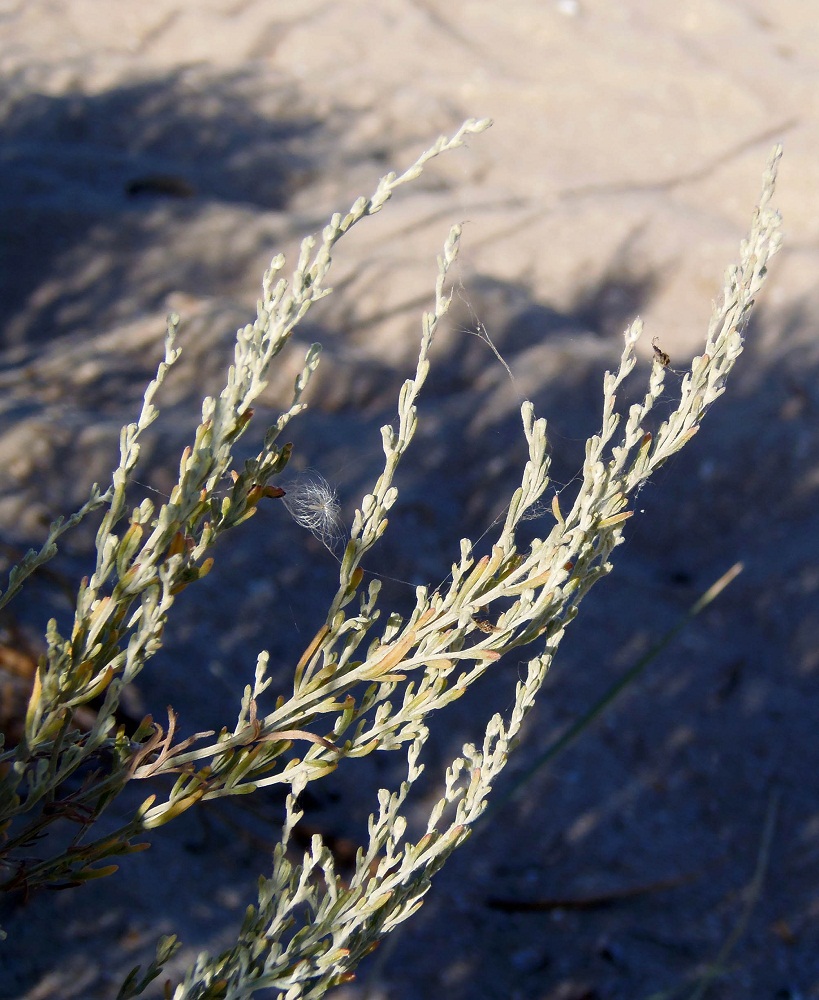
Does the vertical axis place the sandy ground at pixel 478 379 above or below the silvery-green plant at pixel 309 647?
below

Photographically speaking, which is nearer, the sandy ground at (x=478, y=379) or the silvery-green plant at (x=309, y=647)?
the silvery-green plant at (x=309, y=647)

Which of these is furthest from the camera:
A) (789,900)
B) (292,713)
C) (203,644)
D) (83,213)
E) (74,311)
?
(83,213)

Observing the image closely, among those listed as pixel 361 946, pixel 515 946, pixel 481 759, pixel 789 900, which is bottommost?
pixel 789 900

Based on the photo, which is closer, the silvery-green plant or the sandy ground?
the silvery-green plant

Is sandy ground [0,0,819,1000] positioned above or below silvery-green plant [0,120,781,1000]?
below

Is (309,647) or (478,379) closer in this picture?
(309,647)

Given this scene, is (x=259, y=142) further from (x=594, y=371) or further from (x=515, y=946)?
(x=515, y=946)

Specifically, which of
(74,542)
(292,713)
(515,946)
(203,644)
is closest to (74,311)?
(74,542)

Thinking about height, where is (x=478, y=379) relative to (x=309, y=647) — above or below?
below
